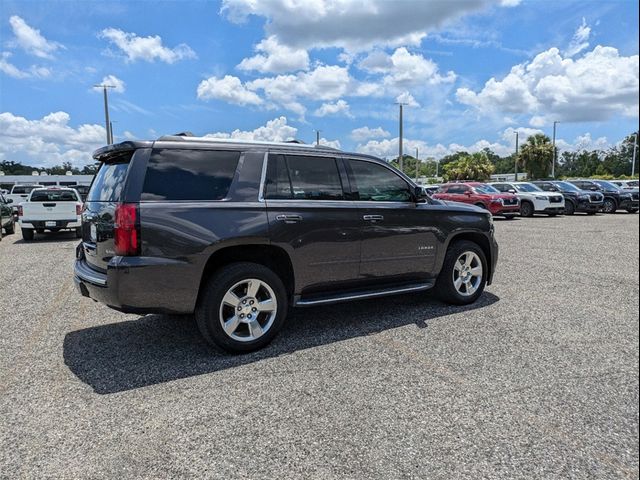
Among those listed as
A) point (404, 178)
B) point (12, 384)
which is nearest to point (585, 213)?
point (404, 178)

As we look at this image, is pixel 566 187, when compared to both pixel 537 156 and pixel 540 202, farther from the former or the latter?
pixel 537 156

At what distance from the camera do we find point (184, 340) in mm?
4430

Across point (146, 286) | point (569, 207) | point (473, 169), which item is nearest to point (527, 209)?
point (569, 207)

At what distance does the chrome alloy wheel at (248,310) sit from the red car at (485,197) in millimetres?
15853

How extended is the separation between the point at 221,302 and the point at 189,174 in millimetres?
1127

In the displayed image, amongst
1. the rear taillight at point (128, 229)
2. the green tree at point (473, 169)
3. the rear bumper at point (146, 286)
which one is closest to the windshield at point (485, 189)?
the rear bumper at point (146, 286)

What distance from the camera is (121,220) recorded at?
3.59 meters

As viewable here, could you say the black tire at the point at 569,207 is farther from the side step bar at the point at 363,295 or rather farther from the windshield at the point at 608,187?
the side step bar at the point at 363,295

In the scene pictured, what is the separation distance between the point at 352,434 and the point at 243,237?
190 centimetres

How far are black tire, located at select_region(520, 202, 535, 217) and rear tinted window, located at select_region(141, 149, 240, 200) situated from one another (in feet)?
63.8

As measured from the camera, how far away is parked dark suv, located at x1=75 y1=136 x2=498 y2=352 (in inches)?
144

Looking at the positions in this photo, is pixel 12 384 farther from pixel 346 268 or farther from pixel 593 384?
pixel 593 384

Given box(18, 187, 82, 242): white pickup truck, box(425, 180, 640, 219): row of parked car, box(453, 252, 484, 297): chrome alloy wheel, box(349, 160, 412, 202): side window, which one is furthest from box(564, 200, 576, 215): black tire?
box(18, 187, 82, 242): white pickup truck

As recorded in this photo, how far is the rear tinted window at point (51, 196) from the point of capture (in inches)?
518
